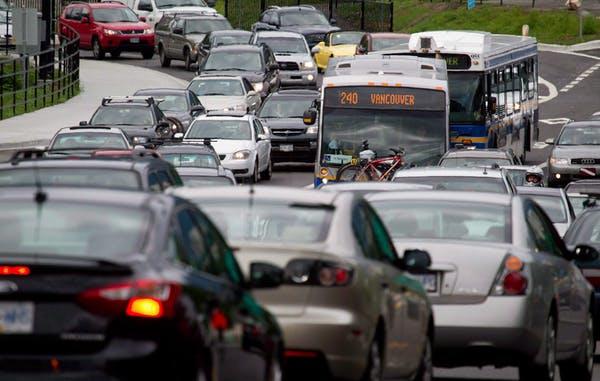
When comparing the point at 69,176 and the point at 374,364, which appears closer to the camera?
the point at 374,364

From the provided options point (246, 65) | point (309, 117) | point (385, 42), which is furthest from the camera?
point (385, 42)

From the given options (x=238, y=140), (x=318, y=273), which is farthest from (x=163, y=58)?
(x=318, y=273)

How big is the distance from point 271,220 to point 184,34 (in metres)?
50.6

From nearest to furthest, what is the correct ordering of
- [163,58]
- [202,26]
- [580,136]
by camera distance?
[580,136]
[202,26]
[163,58]

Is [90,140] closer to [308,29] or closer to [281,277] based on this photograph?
[281,277]

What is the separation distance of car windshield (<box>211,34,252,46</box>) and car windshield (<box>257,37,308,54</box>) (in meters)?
0.69

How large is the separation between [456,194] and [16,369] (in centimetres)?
659

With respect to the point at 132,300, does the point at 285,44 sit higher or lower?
lower

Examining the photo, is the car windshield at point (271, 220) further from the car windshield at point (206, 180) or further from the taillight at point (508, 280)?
the car windshield at point (206, 180)

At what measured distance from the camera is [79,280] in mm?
8016

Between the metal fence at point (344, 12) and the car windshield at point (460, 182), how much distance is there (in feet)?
161

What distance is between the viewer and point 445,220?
1373cm

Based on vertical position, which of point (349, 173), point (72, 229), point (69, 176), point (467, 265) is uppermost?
point (72, 229)

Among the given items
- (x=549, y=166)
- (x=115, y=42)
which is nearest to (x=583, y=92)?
(x=115, y=42)
